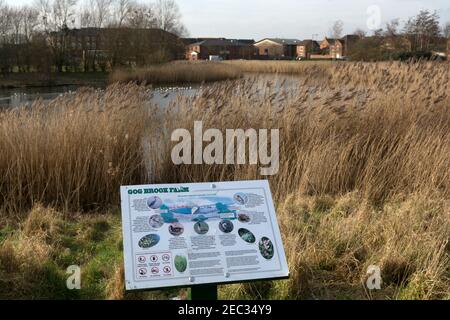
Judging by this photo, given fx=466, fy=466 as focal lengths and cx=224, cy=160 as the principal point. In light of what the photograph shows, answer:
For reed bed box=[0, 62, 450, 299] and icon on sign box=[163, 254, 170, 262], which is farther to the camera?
reed bed box=[0, 62, 450, 299]

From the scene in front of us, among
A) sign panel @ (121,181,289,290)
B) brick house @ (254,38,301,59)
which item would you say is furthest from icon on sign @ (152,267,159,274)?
brick house @ (254,38,301,59)

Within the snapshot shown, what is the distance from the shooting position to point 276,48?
77312 mm

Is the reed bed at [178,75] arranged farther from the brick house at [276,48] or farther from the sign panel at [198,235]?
the brick house at [276,48]

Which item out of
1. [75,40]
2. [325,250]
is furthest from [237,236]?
[75,40]

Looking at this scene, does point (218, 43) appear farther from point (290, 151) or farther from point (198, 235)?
point (198, 235)

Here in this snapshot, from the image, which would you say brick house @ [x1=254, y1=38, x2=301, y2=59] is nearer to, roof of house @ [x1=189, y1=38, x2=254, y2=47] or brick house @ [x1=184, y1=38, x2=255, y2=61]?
brick house @ [x1=184, y1=38, x2=255, y2=61]

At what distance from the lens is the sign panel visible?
211cm

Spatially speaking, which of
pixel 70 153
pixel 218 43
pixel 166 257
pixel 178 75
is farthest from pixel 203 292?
pixel 218 43

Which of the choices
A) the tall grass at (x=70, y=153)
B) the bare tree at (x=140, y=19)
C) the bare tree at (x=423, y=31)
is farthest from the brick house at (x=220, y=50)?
the tall grass at (x=70, y=153)

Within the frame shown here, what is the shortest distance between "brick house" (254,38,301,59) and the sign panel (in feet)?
223

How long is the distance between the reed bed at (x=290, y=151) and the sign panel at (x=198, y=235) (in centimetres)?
133

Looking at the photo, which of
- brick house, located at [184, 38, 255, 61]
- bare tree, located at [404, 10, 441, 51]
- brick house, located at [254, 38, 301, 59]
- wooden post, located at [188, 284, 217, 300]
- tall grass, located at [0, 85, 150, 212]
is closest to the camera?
wooden post, located at [188, 284, 217, 300]

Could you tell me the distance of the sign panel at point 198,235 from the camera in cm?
211
